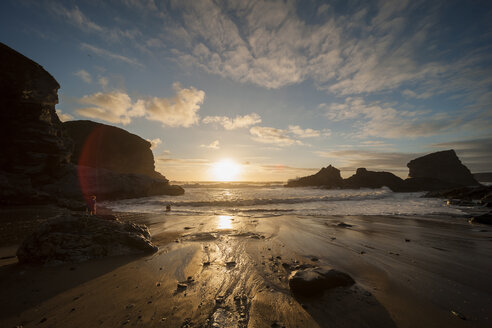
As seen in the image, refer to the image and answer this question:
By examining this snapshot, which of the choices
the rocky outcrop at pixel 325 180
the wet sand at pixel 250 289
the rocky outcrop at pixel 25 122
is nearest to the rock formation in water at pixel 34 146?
the rocky outcrop at pixel 25 122

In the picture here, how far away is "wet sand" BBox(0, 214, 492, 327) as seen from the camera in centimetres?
265

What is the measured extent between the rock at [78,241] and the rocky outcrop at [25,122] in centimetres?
1579

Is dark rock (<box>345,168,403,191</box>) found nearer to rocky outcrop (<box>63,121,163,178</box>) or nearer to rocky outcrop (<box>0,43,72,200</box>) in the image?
rocky outcrop (<box>0,43,72,200</box>)

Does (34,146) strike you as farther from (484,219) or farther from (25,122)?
(484,219)

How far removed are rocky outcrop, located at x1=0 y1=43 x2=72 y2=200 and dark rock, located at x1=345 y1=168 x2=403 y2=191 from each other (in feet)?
194

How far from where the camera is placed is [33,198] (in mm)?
15148

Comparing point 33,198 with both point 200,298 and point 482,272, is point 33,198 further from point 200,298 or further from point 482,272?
point 482,272

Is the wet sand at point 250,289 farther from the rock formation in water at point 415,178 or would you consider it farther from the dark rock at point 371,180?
the dark rock at point 371,180

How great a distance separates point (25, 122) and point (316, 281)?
2681cm

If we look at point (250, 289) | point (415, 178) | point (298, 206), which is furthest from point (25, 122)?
point (415, 178)

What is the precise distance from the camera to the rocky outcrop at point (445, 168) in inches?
2490

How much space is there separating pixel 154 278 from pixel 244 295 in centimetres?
205

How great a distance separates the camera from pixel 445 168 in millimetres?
64562

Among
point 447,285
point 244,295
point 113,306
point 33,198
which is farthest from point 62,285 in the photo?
point 33,198
